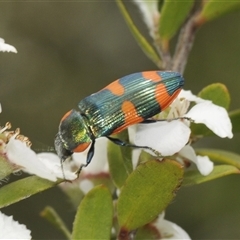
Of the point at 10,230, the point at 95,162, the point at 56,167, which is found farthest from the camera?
the point at 95,162

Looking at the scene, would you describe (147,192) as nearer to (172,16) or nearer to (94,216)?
(94,216)

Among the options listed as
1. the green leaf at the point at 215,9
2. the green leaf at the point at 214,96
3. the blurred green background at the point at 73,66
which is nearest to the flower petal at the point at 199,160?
the green leaf at the point at 214,96

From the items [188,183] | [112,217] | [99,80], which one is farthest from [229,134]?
[99,80]

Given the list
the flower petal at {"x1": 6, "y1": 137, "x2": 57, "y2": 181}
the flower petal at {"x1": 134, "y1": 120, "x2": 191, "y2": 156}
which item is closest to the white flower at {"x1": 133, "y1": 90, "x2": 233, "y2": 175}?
the flower petal at {"x1": 134, "y1": 120, "x2": 191, "y2": 156}

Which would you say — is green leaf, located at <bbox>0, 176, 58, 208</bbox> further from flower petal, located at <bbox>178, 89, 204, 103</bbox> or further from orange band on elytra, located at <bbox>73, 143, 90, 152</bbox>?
flower petal, located at <bbox>178, 89, 204, 103</bbox>

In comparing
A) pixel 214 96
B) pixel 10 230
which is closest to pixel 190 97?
pixel 214 96

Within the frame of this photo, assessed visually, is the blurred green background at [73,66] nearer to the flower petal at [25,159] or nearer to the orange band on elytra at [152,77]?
the orange band on elytra at [152,77]
